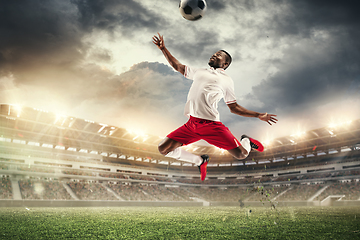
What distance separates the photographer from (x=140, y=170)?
135ft

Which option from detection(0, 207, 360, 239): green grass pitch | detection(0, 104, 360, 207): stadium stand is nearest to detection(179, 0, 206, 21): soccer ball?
detection(0, 207, 360, 239): green grass pitch

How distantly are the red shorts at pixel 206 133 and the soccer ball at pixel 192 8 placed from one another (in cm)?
197

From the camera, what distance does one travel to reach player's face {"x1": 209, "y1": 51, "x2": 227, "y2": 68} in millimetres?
3781

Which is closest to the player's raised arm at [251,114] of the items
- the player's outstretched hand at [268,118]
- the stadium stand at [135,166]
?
the player's outstretched hand at [268,118]

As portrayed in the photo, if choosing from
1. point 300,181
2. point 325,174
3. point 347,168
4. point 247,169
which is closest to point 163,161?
point 247,169

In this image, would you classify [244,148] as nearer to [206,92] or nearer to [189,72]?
[206,92]

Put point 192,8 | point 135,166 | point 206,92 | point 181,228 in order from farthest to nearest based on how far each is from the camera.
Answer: point 135,166
point 181,228
point 192,8
point 206,92

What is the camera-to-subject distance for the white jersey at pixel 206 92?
3.64 metres

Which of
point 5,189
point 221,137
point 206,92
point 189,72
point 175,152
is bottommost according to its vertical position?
point 5,189

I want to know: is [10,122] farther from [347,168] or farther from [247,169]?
[347,168]

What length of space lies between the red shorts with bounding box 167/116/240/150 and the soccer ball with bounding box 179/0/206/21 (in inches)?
77.6

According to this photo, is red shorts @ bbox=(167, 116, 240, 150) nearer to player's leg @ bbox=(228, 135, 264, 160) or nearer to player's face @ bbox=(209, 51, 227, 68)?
player's leg @ bbox=(228, 135, 264, 160)

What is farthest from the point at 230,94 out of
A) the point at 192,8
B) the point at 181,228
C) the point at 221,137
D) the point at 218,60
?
the point at 181,228

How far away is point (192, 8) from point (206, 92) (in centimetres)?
171
